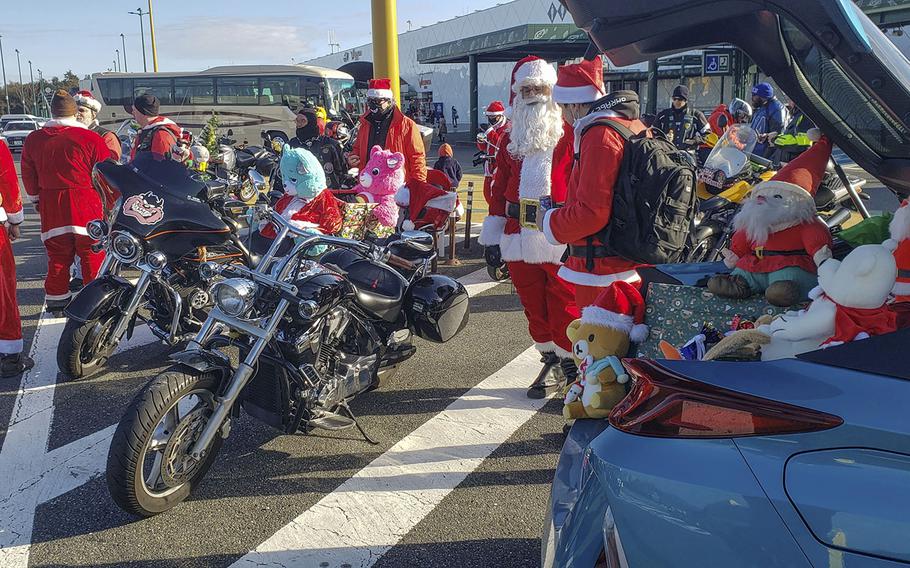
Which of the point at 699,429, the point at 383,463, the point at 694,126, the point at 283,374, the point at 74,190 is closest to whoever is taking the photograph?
the point at 699,429

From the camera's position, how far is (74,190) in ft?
21.1

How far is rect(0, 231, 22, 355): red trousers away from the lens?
16.9 ft

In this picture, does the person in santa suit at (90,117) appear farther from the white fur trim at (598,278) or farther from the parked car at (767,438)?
the parked car at (767,438)

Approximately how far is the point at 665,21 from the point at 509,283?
5.92 m

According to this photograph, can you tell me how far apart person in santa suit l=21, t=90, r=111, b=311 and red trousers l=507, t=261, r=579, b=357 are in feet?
13.6

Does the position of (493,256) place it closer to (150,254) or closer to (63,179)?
(150,254)

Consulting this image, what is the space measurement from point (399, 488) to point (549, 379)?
5.04 ft

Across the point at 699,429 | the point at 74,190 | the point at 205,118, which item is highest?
the point at 205,118

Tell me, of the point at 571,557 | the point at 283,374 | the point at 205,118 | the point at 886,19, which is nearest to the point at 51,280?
the point at 283,374

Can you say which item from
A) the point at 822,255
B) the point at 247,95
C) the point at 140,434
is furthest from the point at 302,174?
the point at 247,95

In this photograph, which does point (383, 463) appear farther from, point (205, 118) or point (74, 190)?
point (205, 118)

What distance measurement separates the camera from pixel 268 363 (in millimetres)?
3547

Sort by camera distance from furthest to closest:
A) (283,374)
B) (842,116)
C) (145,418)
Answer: (283,374), (145,418), (842,116)

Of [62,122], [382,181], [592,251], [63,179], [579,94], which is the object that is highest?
[62,122]
